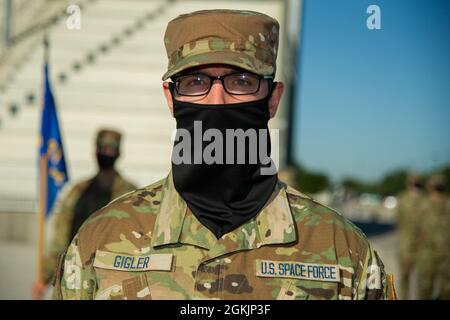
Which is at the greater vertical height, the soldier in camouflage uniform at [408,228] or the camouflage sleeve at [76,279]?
the camouflage sleeve at [76,279]

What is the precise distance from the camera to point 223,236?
1720 mm

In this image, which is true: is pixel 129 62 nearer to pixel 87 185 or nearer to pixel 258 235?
pixel 87 185

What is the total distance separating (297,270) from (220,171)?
294 millimetres

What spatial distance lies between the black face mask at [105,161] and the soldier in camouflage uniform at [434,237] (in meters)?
2.85

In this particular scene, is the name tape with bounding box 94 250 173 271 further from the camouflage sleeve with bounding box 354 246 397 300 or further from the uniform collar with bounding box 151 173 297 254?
the camouflage sleeve with bounding box 354 246 397 300

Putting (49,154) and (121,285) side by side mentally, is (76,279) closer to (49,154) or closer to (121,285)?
(121,285)

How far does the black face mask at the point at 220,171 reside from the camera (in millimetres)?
1708

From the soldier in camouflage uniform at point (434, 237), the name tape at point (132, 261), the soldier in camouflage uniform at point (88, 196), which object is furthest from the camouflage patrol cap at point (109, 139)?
the name tape at point (132, 261)

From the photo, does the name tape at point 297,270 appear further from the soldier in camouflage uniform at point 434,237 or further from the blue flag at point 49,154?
the soldier in camouflage uniform at point 434,237

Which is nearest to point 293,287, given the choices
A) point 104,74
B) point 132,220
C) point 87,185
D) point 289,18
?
point 132,220

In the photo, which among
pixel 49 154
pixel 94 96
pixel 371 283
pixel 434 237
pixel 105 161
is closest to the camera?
pixel 371 283

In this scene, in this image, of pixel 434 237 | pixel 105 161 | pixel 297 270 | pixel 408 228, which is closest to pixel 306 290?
pixel 297 270

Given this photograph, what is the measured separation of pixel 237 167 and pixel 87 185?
297 cm
